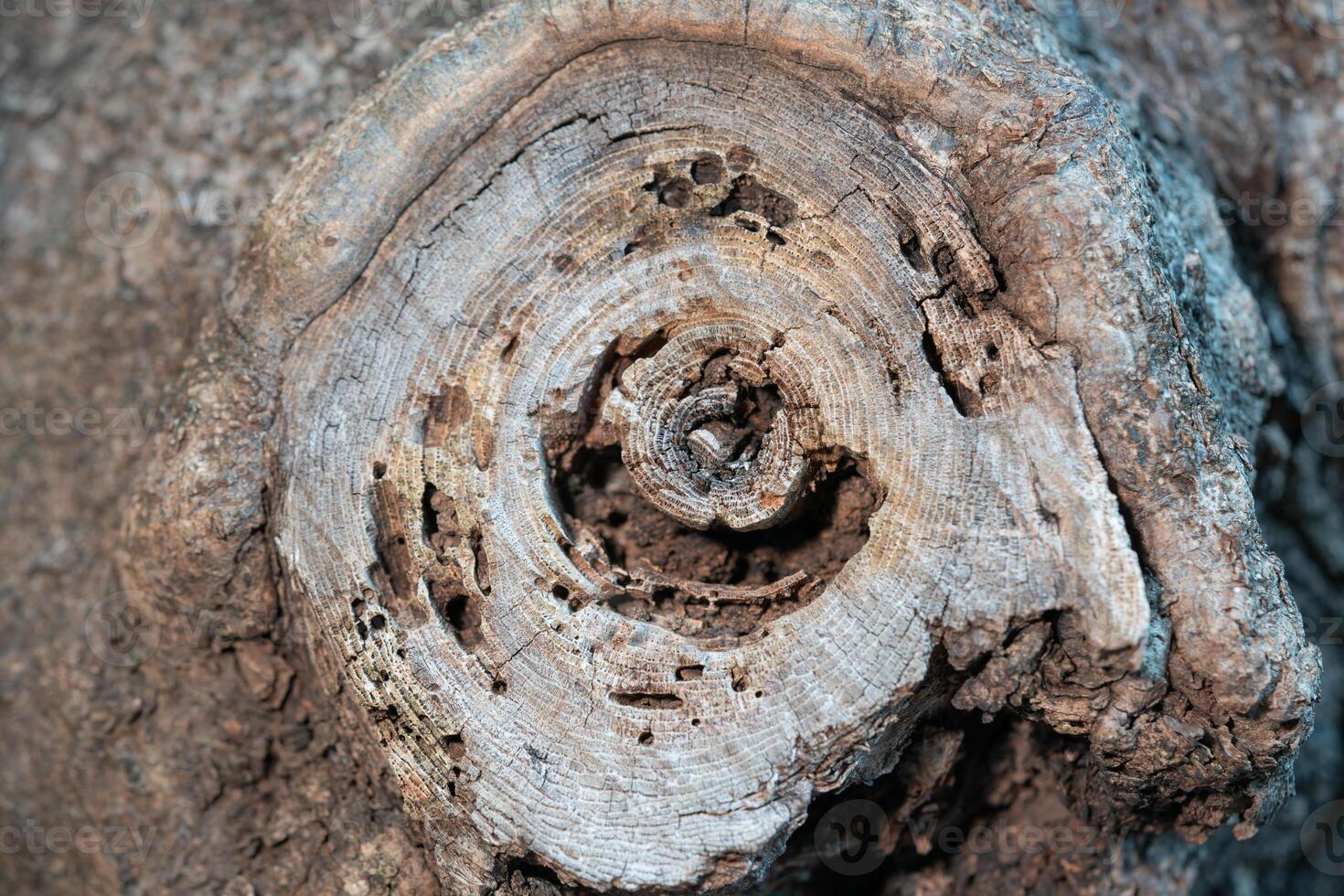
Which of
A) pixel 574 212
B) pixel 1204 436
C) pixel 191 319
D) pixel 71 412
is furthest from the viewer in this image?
pixel 71 412

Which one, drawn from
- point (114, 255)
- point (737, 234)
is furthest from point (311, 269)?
point (114, 255)

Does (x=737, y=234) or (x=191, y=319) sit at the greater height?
(x=191, y=319)

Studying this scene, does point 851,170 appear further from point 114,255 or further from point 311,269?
point 114,255

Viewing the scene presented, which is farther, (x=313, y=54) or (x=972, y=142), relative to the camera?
(x=313, y=54)

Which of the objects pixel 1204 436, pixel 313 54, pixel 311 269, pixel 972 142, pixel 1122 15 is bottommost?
pixel 1204 436

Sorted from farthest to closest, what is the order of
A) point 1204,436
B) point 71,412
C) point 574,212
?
point 71,412 < point 574,212 < point 1204,436

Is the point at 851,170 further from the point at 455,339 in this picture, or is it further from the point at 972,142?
the point at 455,339

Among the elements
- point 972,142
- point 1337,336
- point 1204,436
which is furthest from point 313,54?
point 1337,336
